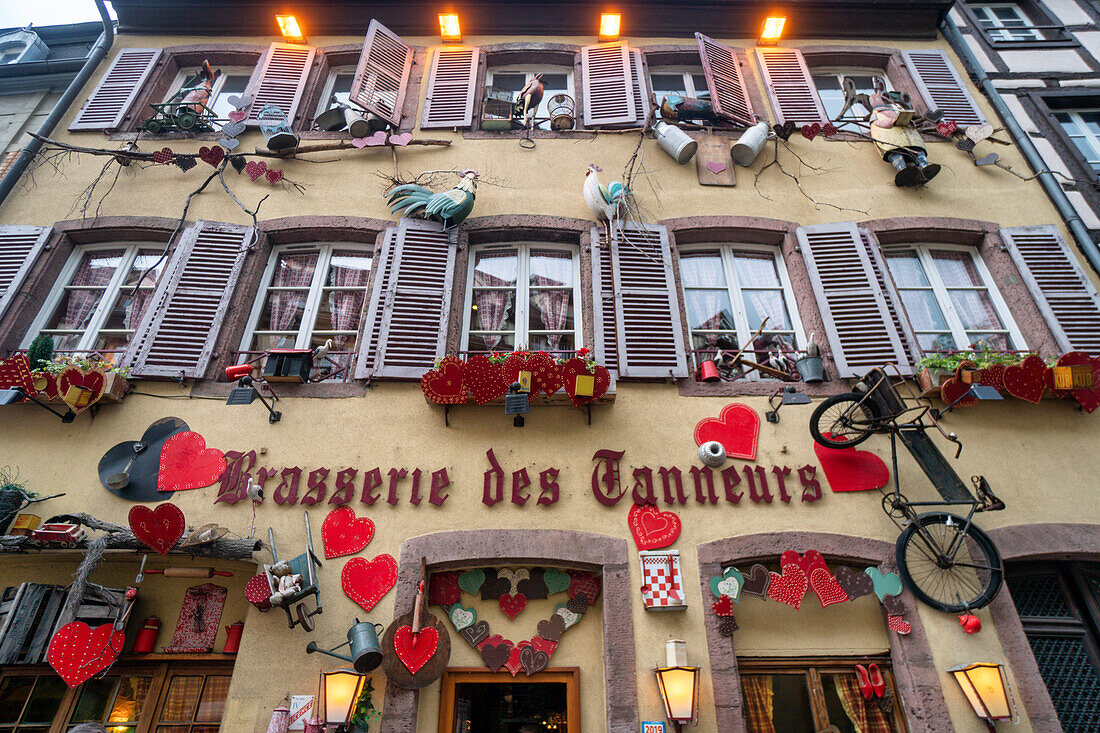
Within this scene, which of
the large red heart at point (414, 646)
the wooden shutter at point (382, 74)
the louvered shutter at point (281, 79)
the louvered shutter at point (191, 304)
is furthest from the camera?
the louvered shutter at point (281, 79)

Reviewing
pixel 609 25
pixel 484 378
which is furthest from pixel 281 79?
pixel 484 378

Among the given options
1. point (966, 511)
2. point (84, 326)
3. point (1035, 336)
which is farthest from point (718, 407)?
point (84, 326)

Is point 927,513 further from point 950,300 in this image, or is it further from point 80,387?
point 80,387

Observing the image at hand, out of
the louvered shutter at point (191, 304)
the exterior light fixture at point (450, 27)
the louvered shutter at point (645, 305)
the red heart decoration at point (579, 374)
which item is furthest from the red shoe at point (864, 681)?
the exterior light fixture at point (450, 27)

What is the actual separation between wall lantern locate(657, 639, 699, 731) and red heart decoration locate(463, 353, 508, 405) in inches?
85.8

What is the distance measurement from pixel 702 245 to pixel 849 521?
9.83 feet

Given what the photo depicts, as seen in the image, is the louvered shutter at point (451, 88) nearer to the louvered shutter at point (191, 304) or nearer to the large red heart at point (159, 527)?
the louvered shutter at point (191, 304)

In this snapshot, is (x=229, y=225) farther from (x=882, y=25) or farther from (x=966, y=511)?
(x=882, y=25)

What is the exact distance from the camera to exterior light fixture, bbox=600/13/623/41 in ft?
25.8

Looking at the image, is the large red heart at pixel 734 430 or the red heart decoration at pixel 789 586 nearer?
the red heart decoration at pixel 789 586

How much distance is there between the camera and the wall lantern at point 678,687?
3930 millimetres

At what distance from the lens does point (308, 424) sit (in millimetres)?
5047

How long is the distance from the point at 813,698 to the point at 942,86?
708 cm

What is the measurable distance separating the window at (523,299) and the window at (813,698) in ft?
9.61
